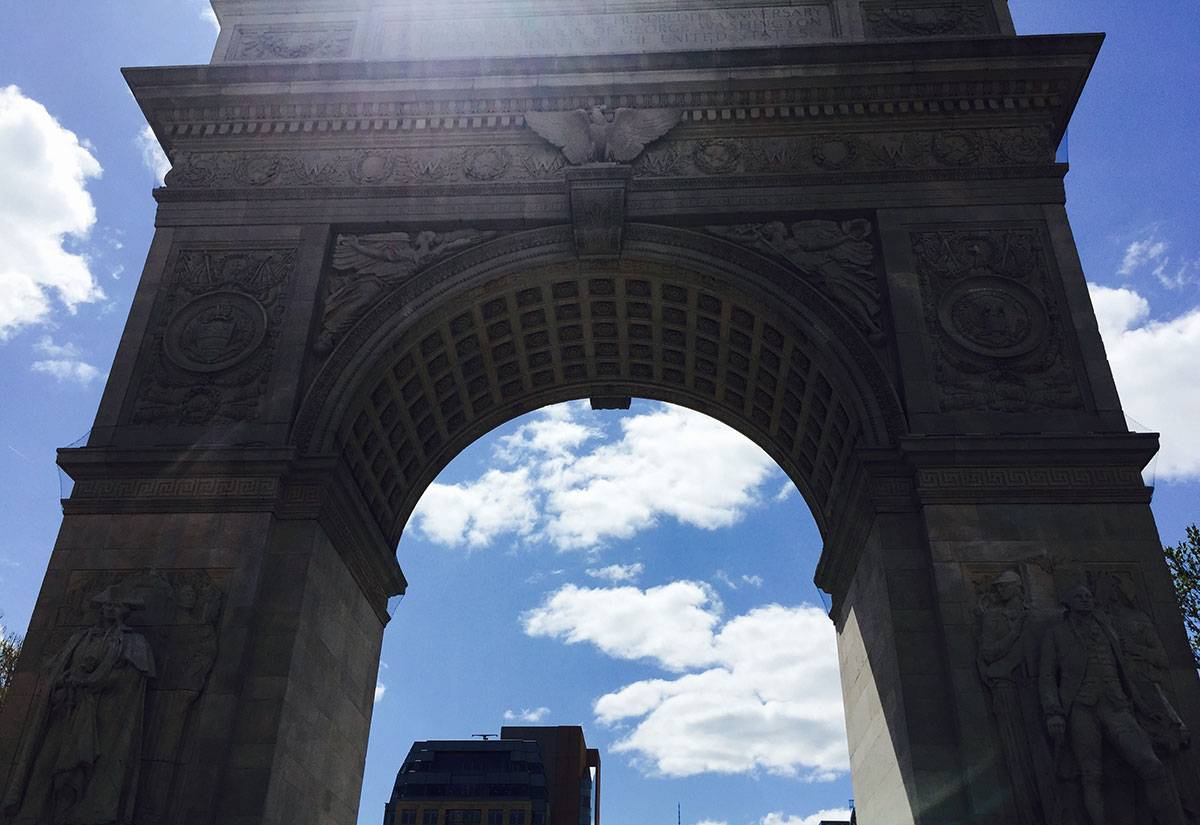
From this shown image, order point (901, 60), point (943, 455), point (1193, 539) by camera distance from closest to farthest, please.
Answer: point (943, 455) < point (901, 60) < point (1193, 539)

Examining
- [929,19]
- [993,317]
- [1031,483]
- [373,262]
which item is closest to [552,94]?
[373,262]

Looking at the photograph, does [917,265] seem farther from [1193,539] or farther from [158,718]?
[1193,539]

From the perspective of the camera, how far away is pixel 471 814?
85625 millimetres

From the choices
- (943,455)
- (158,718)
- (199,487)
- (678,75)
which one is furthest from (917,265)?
(158,718)

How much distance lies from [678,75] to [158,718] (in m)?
16.5

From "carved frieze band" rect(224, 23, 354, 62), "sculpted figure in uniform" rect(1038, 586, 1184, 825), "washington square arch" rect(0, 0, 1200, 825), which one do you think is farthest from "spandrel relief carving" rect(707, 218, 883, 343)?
"carved frieze band" rect(224, 23, 354, 62)

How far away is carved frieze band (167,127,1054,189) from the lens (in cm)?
2003

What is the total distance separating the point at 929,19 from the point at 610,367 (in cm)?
1150

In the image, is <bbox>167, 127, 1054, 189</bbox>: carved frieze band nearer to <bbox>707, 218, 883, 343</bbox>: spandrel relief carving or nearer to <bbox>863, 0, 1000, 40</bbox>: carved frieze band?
<bbox>707, 218, 883, 343</bbox>: spandrel relief carving

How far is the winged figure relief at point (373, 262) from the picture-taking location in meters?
19.1

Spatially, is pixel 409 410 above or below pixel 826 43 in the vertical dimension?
below

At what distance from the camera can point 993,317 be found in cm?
1806

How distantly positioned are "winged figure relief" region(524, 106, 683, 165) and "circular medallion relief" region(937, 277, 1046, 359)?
7.38 metres

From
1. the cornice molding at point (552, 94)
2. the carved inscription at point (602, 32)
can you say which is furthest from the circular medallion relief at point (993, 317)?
the carved inscription at point (602, 32)
